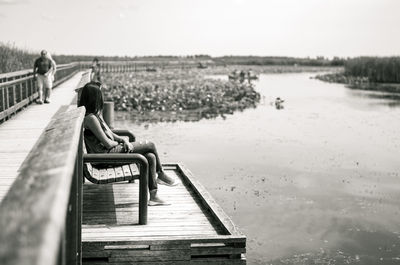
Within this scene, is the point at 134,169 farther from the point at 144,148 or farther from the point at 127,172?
the point at 144,148

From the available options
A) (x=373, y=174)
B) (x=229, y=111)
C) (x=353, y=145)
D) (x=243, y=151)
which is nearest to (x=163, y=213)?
(x=373, y=174)

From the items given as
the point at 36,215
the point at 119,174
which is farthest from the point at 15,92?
the point at 36,215

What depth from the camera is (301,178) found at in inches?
464

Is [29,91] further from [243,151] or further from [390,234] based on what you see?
[390,234]

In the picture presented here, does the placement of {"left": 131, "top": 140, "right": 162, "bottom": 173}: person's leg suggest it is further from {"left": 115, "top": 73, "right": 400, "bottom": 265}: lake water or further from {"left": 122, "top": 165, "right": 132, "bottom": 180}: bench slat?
{"left": 115, "top": 73, "right": 400, "bottom": 265}: lake water

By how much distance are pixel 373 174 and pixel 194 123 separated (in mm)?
9417

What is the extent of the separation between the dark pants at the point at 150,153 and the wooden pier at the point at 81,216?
0.96 feet

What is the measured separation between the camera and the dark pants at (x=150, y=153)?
5805 millimetres

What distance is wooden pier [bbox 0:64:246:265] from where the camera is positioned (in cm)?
90

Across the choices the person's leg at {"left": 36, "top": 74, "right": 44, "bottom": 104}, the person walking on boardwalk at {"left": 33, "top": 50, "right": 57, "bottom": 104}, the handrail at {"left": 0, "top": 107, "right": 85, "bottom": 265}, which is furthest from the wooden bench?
the person's leg at {"left": 36, "top": 74, "right": 44, "bottom": 104}

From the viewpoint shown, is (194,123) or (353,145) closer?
(353,145)

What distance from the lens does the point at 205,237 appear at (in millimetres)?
4738

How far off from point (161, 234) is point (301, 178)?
23.7ft

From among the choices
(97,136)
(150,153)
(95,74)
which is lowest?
(150,153)
